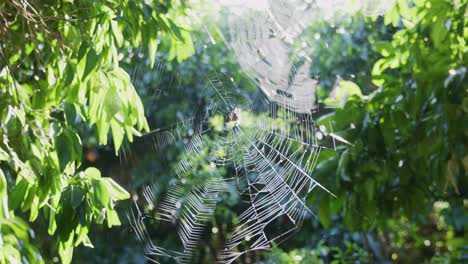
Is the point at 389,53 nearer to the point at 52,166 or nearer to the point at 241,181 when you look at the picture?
the point at 52,166

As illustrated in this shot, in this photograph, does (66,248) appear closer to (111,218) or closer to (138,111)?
(111,218)

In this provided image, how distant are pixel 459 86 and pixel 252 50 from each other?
0.57m

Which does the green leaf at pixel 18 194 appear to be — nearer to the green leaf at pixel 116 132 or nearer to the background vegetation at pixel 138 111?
the background vegetation at pixel 138 111

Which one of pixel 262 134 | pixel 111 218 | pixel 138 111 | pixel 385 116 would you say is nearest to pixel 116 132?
pixel 138 111

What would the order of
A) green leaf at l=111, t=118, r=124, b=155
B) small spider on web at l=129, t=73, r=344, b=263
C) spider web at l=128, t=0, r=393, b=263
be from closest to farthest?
green leaf at l=111, t=118, r=124, b=155 → spider web at l=128, t=0, r=393, b=263 → small spider on web at l=129, t=73, r=344, b=263

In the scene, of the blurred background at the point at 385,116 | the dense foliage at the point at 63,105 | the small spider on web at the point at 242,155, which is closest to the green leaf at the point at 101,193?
the dense foliage at the point at 63,105

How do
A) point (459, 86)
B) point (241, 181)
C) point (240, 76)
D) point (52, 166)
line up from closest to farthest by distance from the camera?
point (52, 166) < point (459, 86) < point (240, 76) < point (241, 181)

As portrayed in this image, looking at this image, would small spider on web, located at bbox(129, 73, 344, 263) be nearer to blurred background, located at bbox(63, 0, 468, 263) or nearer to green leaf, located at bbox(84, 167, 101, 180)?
blurred background, located at bbox(63, 0, 468, 263)

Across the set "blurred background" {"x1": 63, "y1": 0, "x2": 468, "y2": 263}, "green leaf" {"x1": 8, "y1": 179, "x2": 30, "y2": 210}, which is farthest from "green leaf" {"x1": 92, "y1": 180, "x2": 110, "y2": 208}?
"blurred background" {"x1": 63, "y1": 0, "x2": 468, "y2": 263}

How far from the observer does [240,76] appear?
215cm

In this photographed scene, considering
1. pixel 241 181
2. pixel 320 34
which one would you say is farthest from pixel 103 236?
pixel 320 34

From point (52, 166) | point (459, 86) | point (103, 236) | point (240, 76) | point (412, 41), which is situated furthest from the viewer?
point (103, 236)

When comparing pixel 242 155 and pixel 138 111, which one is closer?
pixel 138 111

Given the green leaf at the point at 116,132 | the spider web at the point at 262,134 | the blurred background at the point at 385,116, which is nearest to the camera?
the green leaf at the point at 116,132
